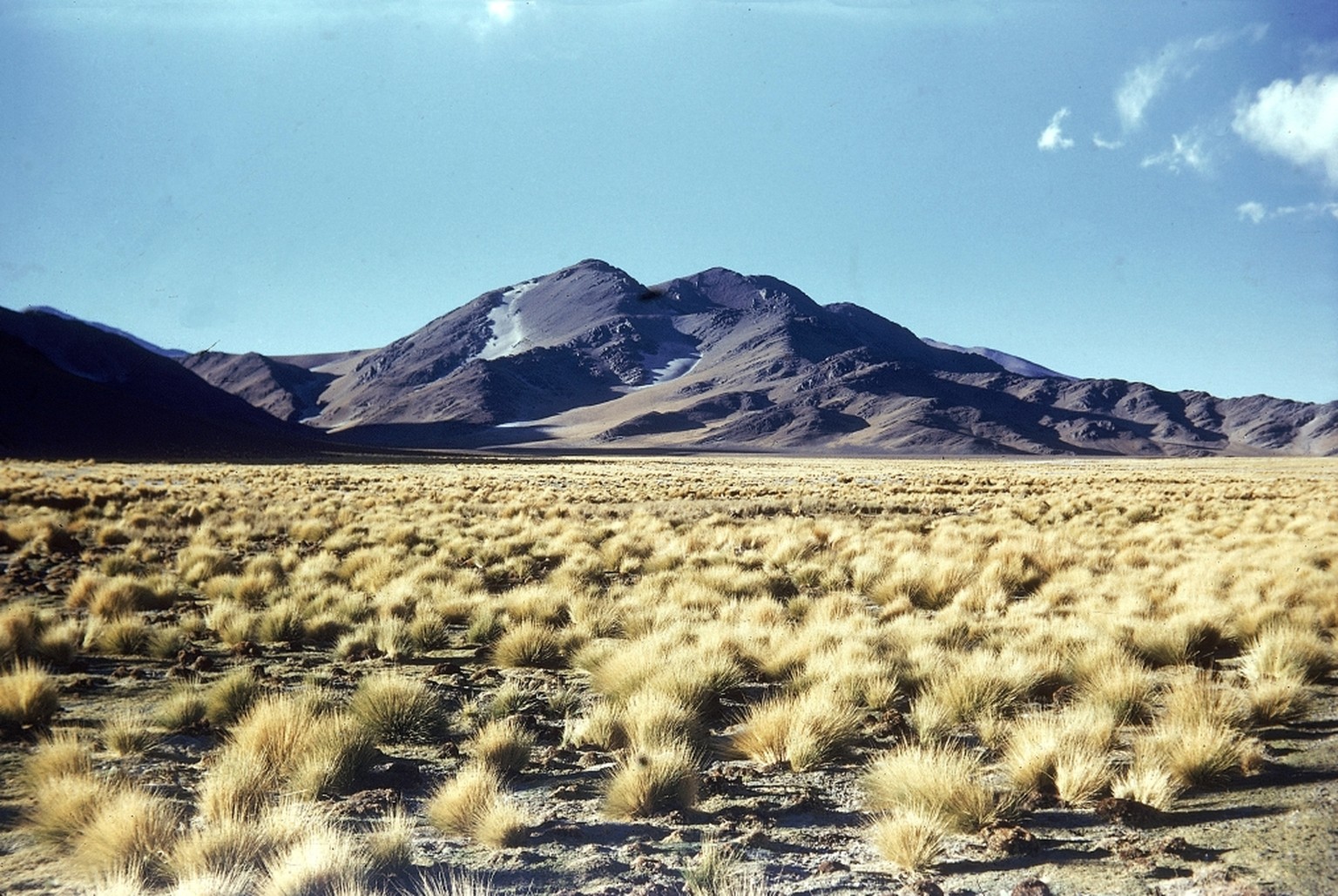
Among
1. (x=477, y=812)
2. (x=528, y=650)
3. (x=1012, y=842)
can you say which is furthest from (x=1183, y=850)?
(x=528, y=650)

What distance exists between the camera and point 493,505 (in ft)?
82.5

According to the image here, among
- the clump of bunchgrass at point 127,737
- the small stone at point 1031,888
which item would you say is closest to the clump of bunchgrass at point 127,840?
the clump of bunchgrass at point 127,737

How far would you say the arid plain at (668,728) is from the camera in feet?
12.1

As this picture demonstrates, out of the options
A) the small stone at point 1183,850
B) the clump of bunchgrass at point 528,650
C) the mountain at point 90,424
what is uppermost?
the mountain at point 90,424

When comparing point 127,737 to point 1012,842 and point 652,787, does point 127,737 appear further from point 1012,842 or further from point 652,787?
point 1012,842

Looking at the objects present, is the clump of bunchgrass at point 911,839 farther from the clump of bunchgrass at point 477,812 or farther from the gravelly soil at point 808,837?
the clump of bunchgrass at point 477,812

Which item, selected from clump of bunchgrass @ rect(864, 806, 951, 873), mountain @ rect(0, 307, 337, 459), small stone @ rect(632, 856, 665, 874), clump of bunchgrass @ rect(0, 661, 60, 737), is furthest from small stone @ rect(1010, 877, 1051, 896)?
mountain @ rect(0, 307, 337, 459)

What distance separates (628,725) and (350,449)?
110 meters

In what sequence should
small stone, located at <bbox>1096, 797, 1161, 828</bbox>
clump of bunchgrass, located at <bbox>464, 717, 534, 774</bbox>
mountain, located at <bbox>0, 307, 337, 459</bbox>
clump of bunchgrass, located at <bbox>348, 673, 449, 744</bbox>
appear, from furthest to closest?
mountain, located at <bbox>0, 307, 337, 459</bbox> → clump of bunchgrass, located at <bbox>348, 673, 449, 744</bbox> → clump of bunchgrass, located at <bbox>464, 717, 534, 774</bbox> → small stone, located at <bbox>1096, 797, 1161, 828</bbox>

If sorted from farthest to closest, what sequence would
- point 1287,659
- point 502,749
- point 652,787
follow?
point 1287,659
point 502,749
point 652,787

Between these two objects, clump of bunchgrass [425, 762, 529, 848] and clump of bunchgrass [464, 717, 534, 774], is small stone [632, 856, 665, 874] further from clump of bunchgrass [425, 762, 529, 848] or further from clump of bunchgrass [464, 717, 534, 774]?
clump of bunchgrass [464, 717, 534, 774]

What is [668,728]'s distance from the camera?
5.28 metres

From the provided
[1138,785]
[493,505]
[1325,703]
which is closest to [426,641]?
[1138,785]

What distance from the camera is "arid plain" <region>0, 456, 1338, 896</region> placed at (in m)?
3.70
